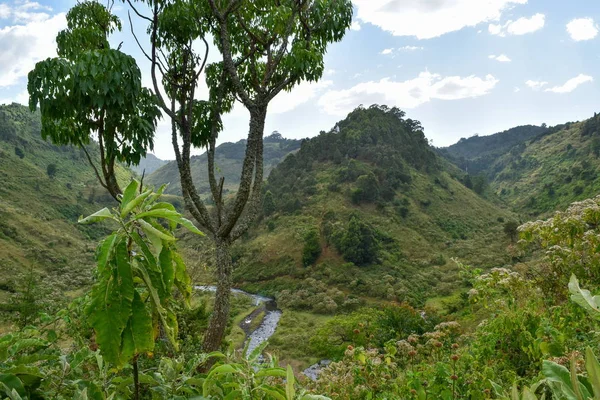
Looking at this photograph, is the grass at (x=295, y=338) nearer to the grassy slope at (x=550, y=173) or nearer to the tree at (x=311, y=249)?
the tree at (x=311, y=249)

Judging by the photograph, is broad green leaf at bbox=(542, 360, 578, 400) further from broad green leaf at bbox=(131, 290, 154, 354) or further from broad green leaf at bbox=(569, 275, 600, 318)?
broad green leaf at bbox=(131, 290, 154, 354)

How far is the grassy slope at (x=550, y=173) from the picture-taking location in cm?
5369

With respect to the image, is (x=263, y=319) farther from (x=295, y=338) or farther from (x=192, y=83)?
(x=192, y=83)

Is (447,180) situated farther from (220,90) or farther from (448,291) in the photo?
(220,90)

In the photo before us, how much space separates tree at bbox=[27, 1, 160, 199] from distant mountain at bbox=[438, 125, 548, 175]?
124535 mm

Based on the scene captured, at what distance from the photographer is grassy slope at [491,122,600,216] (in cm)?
5369

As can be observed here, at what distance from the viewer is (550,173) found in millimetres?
72688

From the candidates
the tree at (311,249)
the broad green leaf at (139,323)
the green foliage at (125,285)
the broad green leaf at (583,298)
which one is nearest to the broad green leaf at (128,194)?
the green foliage at (125,285)

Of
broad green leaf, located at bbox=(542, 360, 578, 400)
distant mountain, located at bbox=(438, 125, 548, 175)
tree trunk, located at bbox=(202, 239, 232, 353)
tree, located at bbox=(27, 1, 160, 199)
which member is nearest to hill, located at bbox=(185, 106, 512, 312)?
tree trunk, located at bbox=(202, 239, 232, 353)

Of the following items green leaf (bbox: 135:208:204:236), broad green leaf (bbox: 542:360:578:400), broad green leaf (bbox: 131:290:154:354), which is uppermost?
green leaf (bbox: 135:208:204:236)

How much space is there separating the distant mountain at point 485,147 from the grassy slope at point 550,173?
29.7ft

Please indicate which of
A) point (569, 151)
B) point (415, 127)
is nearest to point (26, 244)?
point (415, 127)

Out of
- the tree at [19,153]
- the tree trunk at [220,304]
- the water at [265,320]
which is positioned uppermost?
the tree at [19,153]

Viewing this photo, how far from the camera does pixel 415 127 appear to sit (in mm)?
→ 77938
